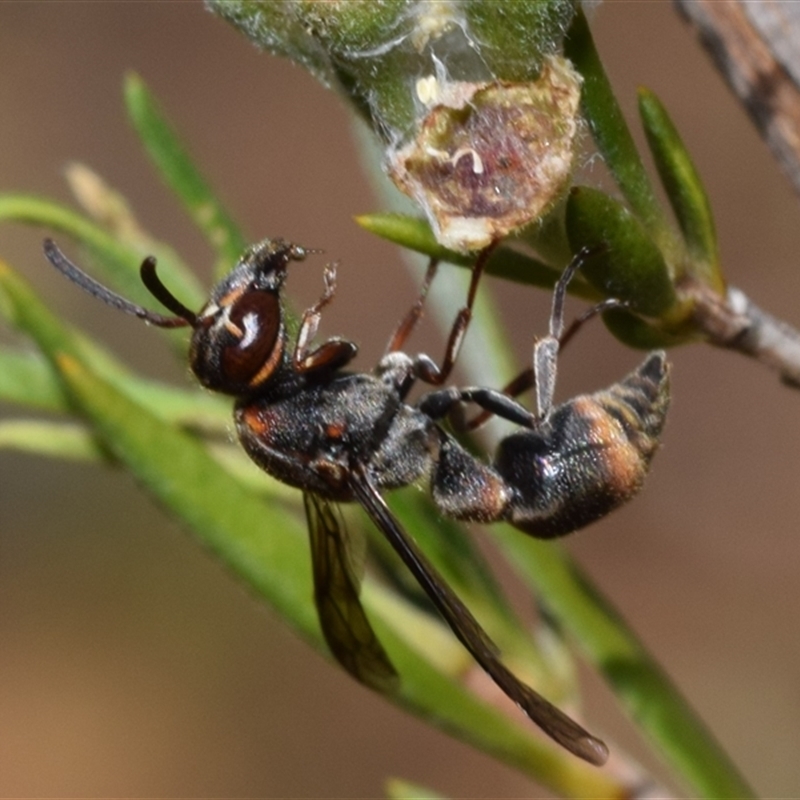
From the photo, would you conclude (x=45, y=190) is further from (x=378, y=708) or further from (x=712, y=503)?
(x=712, y=503)

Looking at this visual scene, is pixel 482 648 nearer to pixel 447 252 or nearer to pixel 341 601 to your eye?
pixel 341 601

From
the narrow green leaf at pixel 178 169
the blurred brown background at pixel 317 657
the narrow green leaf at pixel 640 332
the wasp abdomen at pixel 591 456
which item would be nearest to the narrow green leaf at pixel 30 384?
the narrow green leaf at pixel 178 169

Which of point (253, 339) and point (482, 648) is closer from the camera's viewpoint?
point (482, 648)

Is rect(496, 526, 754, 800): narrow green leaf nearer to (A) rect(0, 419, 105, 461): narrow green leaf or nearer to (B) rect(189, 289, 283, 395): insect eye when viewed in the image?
(B) rect(189, 289, 283, 395): insect eye

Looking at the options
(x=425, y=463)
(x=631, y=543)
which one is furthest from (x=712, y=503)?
(x=425, y=463)

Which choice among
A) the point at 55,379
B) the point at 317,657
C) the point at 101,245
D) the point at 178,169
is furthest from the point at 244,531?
the point at 317,657
